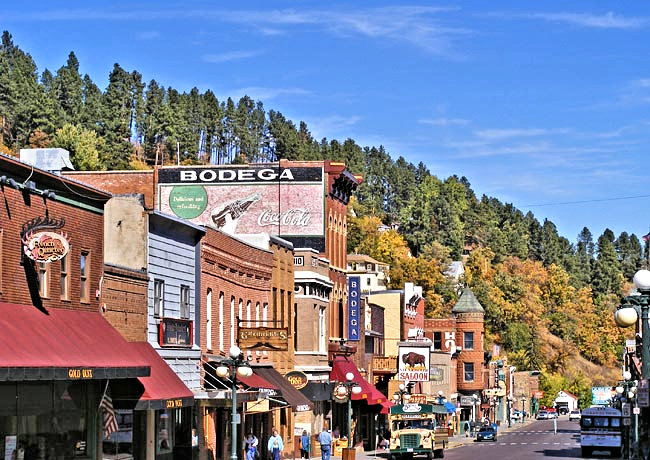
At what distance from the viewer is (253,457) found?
47.3 metres

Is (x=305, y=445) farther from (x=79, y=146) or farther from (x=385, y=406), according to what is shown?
(x=79, y=146)

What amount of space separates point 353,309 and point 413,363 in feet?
59.9

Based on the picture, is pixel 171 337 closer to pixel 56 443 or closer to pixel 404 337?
pixel 56 443

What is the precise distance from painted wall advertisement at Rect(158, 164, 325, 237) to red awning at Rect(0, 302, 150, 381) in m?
32.3

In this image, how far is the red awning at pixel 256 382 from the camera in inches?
1796

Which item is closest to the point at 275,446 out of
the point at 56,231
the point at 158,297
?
the point at 158,297

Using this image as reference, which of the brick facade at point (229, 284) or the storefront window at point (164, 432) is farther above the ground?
the brick facade at point (229, 284)

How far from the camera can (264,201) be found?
221 ft

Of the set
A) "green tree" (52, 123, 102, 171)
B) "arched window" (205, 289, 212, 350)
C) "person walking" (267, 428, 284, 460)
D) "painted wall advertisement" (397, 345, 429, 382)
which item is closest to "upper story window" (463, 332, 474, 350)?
"painted wall advertisement" (397, 345, 429, 382)

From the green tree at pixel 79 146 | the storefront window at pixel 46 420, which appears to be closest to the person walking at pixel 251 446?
the storefront window at pixel 46 420

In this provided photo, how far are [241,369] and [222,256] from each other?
1127cm

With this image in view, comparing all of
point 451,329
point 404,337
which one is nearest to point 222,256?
point 404,337

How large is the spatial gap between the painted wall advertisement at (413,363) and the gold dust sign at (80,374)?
5861 centimetres

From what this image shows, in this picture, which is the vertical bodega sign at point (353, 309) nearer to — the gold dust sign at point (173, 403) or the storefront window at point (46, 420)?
the gold dust sign at point (173, 403)
